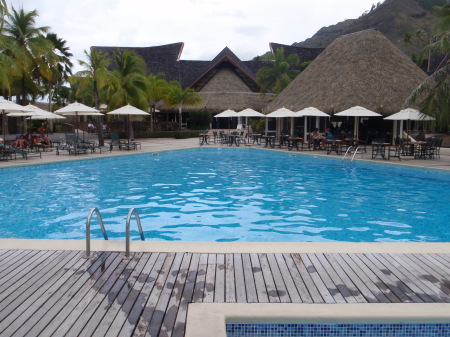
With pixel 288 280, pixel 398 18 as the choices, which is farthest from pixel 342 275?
pixel 398 18

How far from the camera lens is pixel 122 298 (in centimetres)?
306

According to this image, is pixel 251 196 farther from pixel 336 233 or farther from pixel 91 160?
pixel 91 160

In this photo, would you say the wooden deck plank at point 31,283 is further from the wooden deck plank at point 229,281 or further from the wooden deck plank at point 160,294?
the wooden deck plank at point 229,281

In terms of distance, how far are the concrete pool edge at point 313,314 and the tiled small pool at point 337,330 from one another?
4 cm

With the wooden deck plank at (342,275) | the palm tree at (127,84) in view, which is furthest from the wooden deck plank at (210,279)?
the palm tree at (127,84)

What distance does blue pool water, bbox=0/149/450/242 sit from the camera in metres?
6.30

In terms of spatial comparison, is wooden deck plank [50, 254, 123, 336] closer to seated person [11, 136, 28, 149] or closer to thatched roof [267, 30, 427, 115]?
seated person [11, 136, 28, 149]

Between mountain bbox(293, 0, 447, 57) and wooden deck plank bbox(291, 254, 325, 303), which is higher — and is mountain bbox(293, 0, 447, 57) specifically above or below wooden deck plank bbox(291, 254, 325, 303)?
above

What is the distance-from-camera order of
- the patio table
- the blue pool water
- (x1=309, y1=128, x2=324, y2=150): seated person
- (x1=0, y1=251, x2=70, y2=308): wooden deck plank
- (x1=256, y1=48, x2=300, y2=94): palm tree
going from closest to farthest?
(x1=0, y1=251, x2=70, y2=308): wooden deck plank < the blue pool water < the patio table < (x1=309, y1=128, x2=324, y2=150): seated person < (x1=256, y1=48, x2=300, y2=94): palm tree

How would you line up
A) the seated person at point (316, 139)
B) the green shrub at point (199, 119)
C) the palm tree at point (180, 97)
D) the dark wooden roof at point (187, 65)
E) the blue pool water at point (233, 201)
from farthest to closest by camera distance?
the dark wooden roof at point (187, 65) → the green shrub at point (199, 119) → the palm tree at point (180, 97) → the seated person at point (316, 139) → the blue pool water at point (233, 201)

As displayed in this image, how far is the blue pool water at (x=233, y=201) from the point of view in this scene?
6.30 m

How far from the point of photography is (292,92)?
24.3 meters

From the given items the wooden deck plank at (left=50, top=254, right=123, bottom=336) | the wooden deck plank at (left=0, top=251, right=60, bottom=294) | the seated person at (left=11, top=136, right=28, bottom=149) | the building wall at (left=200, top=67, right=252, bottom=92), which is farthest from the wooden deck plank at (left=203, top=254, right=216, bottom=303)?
the building wall at (left=200, top=67, right=252, bottom=92)

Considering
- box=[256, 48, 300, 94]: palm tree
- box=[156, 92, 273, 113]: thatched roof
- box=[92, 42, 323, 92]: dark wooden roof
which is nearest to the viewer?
box=[256, 48, 300, 94]: palm tree
